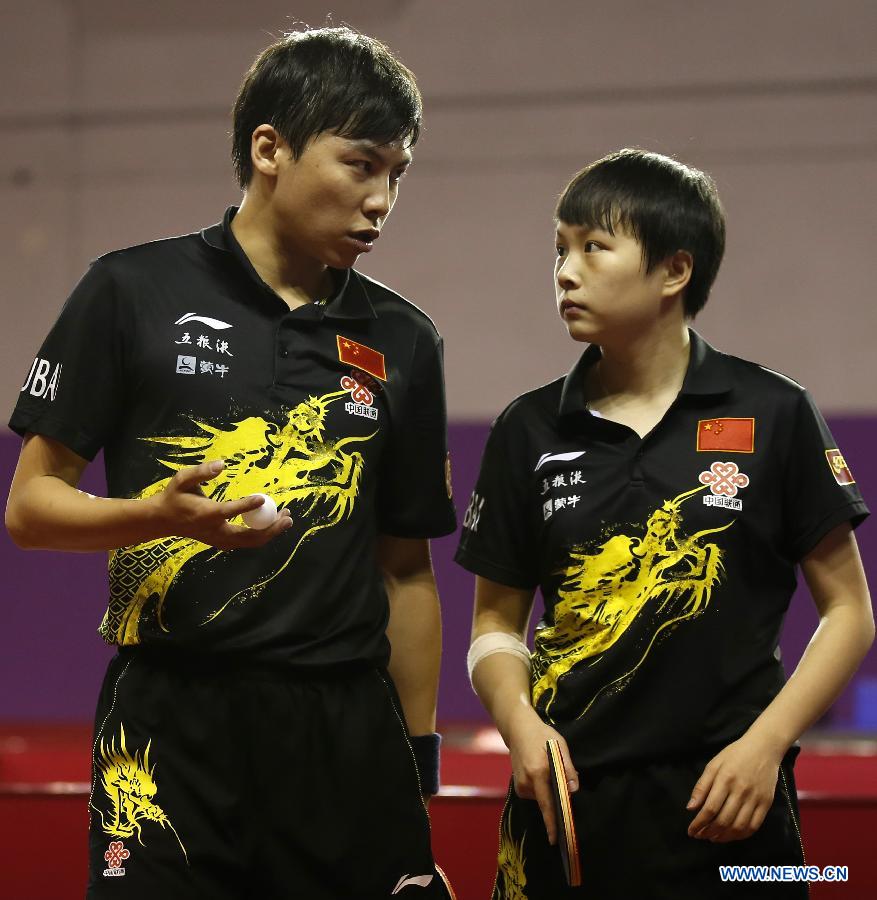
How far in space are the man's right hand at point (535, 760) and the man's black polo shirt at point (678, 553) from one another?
0.05 m

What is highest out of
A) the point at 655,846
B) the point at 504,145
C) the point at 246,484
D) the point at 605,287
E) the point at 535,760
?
the point at 504,145

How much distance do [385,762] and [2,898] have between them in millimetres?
1233

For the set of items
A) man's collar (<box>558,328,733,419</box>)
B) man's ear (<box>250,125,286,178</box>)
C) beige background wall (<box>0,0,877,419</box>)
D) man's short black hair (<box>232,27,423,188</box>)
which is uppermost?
beige background wall (<box>0,0,877,419</box>)

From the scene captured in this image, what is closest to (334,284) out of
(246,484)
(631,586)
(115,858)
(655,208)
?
(246,484)

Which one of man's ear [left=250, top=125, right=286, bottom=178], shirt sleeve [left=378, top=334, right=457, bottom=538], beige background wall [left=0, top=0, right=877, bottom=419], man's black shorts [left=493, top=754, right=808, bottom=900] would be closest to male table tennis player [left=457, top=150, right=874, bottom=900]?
man's black shorts [left=493, top=754, right=808, bottom=900]

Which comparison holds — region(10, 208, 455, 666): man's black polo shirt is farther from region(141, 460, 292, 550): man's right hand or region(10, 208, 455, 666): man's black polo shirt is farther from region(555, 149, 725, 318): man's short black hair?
region(555, 149, 725, 318): man's short black hair

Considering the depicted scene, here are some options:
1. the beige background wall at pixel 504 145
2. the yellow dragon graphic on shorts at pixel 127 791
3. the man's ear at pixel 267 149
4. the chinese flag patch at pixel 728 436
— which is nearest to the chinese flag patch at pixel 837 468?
the chinese flag patch at pixel 728 436

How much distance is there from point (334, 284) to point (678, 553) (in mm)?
603

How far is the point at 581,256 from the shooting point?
1.77 m

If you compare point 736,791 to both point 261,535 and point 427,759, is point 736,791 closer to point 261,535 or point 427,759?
point 427,759

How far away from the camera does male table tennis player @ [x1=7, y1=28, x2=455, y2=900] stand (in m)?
1.44

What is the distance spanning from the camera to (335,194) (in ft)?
5.24

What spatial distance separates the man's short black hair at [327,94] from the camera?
5.29ft

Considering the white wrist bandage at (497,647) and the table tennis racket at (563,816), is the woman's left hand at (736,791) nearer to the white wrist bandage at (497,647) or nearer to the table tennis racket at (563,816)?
the table tennis racket at (563,816)
